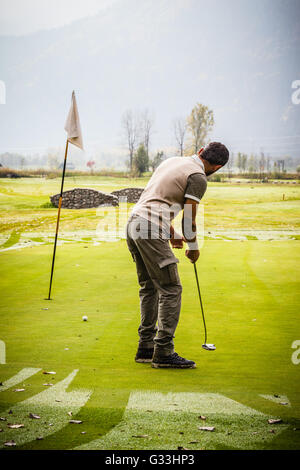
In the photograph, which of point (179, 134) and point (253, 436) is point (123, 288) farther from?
point (179, 134)

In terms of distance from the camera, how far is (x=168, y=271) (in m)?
2.62

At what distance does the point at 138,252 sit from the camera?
277 centimetres

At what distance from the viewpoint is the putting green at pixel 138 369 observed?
1.83 m

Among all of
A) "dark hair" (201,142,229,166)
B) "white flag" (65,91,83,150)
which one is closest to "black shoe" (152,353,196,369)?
"dark hair" (201,142,229,166)

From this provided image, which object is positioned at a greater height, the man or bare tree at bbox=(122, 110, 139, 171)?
bare tree at bbox=(122, 110, 139, 171)

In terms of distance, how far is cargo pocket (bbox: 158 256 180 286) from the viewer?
2.60 meters

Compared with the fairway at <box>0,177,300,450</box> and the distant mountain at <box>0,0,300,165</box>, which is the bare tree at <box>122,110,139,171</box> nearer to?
the distant mountain at <box>0,0,300,165</box>

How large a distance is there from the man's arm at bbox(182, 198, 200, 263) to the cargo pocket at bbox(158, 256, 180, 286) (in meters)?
0.17

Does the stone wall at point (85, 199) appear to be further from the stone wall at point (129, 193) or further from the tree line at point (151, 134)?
the tree line at point (151, 134)

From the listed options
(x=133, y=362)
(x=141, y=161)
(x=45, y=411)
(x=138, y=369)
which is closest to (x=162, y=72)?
(x=141, y=161)

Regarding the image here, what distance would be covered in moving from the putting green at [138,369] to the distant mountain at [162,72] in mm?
6217

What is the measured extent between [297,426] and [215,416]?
0.31 m

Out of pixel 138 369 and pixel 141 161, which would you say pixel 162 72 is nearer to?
pixel 141 161

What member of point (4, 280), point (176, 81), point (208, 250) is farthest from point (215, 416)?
point (176, 81)
